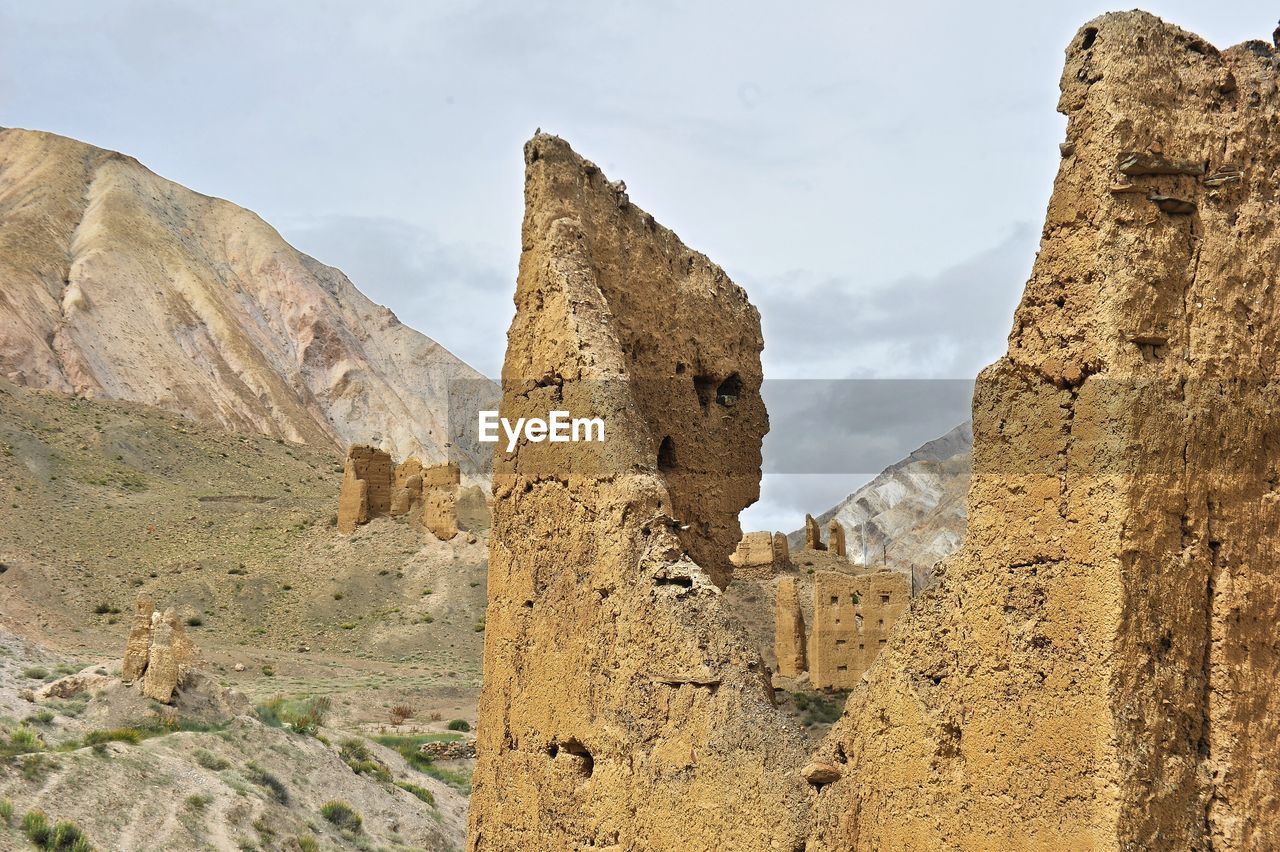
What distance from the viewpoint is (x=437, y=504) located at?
4700 cm

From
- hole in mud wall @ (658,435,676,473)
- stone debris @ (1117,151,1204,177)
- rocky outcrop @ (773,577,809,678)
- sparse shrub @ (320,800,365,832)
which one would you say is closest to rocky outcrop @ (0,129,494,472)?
rocky outcrop @ (773,577,809,678)

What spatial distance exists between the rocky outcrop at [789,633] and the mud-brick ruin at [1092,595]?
20.4 m

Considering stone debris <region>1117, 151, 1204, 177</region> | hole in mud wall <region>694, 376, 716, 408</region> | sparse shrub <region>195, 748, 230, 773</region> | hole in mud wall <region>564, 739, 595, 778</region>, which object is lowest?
sparse shrub <region>195, 748, 230, 773</region>

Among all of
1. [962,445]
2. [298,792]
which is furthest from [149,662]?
[962,445]

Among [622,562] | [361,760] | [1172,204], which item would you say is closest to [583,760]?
[622,562]

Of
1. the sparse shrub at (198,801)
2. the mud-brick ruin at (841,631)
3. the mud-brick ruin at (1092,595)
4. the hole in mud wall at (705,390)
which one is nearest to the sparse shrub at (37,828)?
the sparse shrub at (198,801)

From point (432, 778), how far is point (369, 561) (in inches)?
960

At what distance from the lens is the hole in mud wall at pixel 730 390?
886 centimetres

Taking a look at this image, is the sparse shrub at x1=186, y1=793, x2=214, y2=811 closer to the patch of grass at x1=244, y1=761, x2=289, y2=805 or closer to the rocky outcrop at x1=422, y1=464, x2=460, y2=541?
the patch of grass at x1=244, y1=761, x2=289, y2=805

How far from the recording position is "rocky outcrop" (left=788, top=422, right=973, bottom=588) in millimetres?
67562

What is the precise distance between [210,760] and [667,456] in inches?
474

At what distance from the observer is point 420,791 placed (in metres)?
→ 21.5

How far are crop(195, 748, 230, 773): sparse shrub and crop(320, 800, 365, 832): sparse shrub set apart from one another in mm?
1542

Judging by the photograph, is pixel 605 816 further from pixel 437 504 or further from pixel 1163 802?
pixel 437 504
